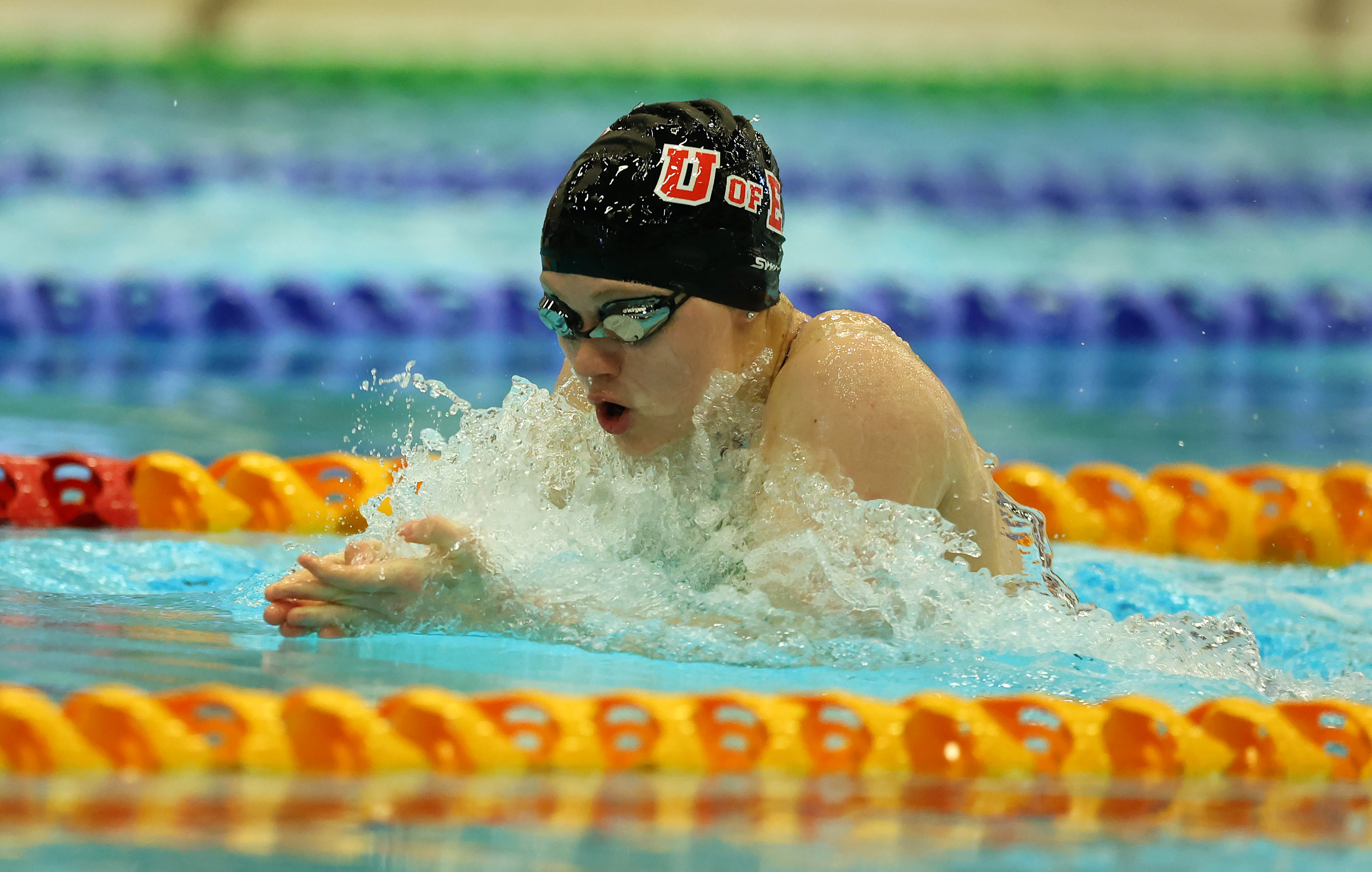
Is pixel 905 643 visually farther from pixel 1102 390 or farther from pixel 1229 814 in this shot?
pixel 1102 390

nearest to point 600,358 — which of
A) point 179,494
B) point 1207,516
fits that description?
point 179,494

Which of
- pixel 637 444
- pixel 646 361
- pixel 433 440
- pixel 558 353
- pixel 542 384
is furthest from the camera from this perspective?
pixel 558 353

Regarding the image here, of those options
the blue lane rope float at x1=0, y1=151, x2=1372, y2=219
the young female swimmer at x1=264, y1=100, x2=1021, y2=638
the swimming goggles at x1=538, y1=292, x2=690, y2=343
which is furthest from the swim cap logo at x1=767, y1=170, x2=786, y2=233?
the blue lane rope float at x1=0, y1=151, x2=1372, y2=219

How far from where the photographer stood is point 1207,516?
370 centimetres

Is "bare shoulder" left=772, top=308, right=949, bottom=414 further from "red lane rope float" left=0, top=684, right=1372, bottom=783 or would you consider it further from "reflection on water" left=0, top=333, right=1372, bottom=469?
"reflection on water" left=0, top=333, right=1372, bottom=469

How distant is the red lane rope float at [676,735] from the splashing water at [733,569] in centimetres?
23

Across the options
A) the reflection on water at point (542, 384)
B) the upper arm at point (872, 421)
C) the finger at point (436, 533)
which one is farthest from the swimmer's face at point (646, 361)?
the reflection on water at point (542, 384)

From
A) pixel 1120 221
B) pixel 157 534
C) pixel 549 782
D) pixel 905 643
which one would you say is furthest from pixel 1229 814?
pixel 1120 221

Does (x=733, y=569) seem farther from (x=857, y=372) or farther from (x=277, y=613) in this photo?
(x=277, y=613)

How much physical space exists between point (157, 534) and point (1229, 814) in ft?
7.95

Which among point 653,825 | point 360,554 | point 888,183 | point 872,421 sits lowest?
point 653,825

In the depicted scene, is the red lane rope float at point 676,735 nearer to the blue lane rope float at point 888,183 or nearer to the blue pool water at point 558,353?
the blue pool water at point 558,353

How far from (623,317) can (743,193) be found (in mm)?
322

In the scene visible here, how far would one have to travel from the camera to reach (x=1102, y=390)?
5668mm
